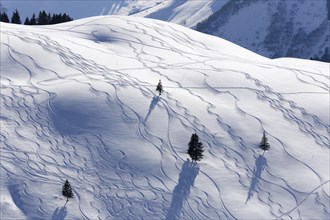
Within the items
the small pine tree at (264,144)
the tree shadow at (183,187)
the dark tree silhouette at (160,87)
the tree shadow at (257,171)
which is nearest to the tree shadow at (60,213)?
the tree shadow at (183,187)

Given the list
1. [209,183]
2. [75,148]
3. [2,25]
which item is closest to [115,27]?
[2,25]

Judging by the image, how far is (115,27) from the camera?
59.2 metres

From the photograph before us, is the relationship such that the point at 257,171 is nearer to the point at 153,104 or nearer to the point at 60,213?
the point at 153,104

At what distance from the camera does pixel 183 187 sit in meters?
37.6

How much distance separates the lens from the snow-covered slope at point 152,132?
36.5 m

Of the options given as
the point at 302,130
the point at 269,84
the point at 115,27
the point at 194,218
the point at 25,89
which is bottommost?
the point at 194,218

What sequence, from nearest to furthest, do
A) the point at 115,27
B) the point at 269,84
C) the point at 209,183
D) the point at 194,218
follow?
1. the point at 194,218
2. the point at 209,183
3. the point at 269,84
4. the point at 115,27

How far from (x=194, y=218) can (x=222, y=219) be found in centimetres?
184

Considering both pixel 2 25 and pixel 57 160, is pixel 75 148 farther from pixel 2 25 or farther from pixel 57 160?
pixel 2 25

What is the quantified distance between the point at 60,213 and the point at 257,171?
14405mm

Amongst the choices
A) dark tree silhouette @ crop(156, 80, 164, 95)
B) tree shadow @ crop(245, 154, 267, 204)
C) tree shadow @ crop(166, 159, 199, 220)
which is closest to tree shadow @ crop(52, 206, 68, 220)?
tree shadow @ crop(166, 159, 199, 220)

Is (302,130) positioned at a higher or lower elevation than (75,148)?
higher

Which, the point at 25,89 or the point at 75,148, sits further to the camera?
the point at 25,89

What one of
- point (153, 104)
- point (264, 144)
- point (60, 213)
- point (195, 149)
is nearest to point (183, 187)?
point (195, 149)
